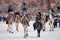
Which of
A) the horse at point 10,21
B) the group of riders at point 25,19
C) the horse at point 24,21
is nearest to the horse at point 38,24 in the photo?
the group of riders at point 25,19

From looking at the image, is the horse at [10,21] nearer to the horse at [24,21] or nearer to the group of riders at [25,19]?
the group of riders at [25,19]

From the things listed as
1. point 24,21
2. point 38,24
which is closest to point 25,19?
point 24,21

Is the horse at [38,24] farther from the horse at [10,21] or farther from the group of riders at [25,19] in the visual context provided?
the horse at [10,21]

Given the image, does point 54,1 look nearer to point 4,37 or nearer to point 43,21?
point 43,21

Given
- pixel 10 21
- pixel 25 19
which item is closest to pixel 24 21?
pixel 25 19

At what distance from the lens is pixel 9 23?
17.0 feet

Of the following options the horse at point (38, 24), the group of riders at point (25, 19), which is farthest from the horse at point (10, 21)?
the horse at point (38, 24)

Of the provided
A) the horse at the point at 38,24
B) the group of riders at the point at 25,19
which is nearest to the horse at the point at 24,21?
the group of riders at the point at 25,19

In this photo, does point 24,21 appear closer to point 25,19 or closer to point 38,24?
point 25,19

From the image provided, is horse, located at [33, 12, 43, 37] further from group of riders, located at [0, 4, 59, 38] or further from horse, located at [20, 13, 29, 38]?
horse, located at [20, 13, 29, 38]

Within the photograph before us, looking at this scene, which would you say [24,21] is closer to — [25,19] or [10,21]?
[25,19]

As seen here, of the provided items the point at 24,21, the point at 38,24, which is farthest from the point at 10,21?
the point at 38,24

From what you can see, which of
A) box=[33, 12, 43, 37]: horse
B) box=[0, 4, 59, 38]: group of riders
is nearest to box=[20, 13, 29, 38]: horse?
box=[0, 4, 59, 38]: group of riders

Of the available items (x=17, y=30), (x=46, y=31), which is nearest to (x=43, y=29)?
(x=46, y=31)
